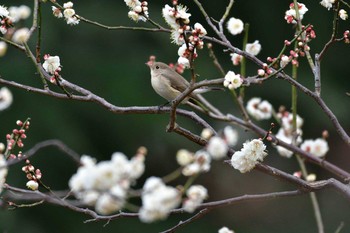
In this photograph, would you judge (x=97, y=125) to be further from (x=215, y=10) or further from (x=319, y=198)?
(x=319, y=198)

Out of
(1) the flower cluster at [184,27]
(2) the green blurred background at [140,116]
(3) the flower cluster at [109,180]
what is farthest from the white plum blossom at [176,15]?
(2) the green blurred background at [140,116]

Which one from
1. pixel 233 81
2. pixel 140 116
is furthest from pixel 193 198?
pixel 140 116

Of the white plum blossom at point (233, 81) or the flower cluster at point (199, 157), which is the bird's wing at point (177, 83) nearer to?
the white plum blossom at point (233, 81)

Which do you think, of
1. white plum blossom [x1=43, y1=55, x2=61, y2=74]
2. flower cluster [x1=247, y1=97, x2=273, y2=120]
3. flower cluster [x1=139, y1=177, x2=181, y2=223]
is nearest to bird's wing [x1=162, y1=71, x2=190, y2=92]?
flower cluster [x1=247, y1=97, x2=273, y2=120]

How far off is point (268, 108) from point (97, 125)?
308 cm

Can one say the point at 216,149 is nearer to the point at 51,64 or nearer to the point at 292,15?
the point at 51,64

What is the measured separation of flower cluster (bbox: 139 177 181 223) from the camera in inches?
41.8

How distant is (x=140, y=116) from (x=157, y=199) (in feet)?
14.9

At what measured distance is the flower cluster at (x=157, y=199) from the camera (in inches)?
41.8

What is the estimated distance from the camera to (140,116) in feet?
18.4

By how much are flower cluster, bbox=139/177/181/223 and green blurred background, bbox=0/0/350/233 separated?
4.04 meters

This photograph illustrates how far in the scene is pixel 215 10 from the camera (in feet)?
20.3

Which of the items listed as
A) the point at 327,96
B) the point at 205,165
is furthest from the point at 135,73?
the point at 205,165

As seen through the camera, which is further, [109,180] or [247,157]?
[247,157]
